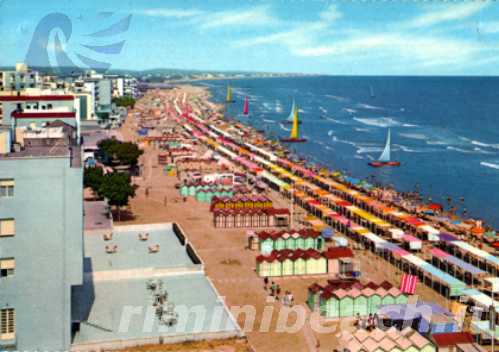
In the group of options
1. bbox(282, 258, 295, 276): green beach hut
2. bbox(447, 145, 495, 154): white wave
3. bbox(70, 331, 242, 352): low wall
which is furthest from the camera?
bbox(447, 145, 495, 154): white wave

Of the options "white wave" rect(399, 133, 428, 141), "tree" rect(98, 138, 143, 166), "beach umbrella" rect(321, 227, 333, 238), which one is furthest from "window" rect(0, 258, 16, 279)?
"white wave" rect(399, 133, 428, 141)

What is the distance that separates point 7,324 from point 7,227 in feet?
8.09

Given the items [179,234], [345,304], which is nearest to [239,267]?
[179,234]

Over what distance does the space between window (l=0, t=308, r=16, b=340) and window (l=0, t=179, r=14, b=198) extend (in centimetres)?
292

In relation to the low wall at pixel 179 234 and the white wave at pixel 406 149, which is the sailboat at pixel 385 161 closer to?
the white wave at pixel 406 149

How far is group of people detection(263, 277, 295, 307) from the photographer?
23094 millimetres

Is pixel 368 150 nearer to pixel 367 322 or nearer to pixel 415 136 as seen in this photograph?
pixel 415 136

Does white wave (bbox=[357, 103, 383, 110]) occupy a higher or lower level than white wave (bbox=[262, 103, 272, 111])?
higher

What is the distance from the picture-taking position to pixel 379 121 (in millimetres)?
111562

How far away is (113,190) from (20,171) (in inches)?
771

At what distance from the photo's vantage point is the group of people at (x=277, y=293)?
2309 cm

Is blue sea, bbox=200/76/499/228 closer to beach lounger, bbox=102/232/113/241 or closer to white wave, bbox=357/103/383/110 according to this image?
white wave, bbox=357/103/383/110

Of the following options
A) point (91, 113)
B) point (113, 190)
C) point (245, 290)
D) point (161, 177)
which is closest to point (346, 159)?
point (161, 177)

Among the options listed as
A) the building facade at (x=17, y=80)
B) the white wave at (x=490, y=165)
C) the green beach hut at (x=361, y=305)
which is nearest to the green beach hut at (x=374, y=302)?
the green beach hut at (x=361, y=305)
